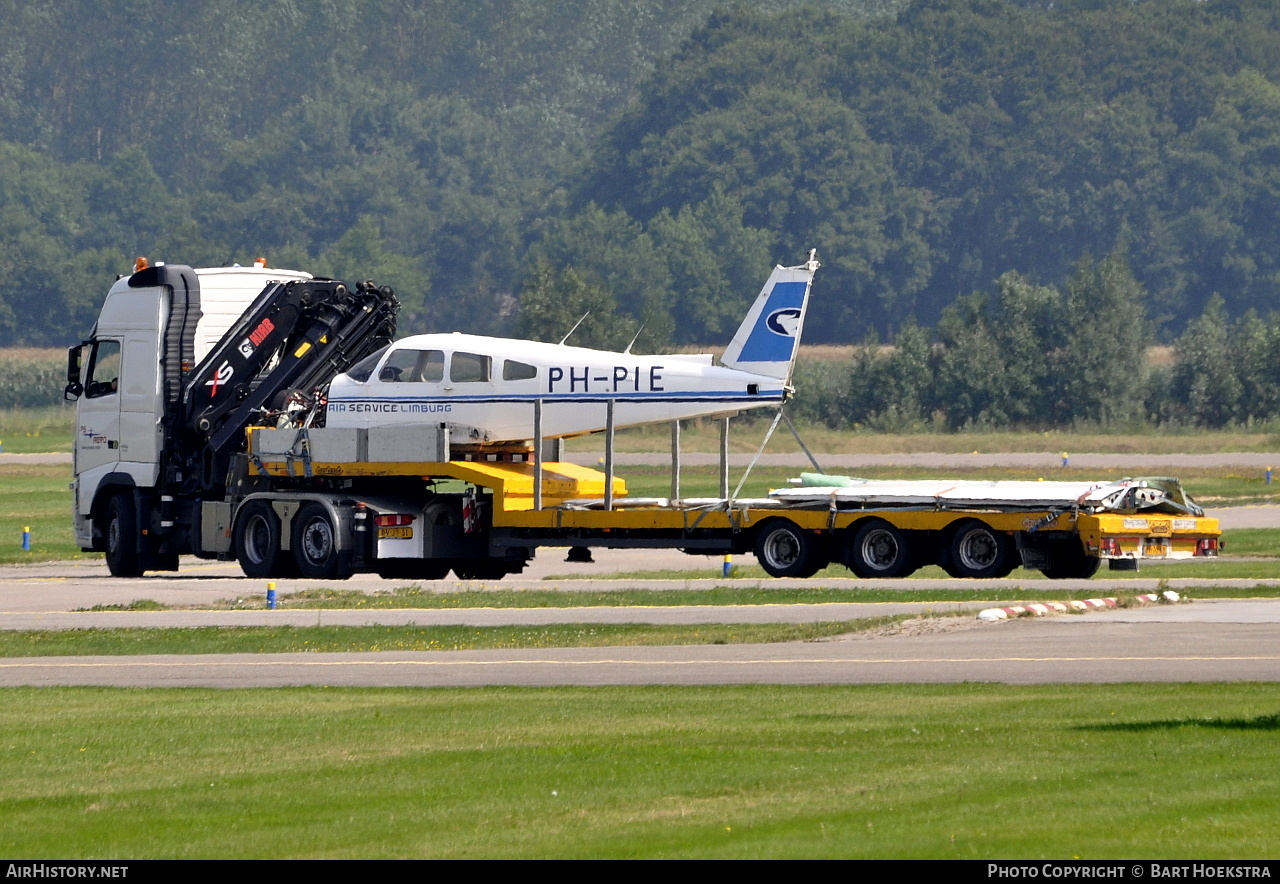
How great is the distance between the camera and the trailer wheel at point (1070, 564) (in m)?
28.2

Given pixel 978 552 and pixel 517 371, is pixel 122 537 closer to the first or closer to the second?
pixel 517 371

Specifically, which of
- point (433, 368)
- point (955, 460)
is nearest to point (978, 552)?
point (433, 368)

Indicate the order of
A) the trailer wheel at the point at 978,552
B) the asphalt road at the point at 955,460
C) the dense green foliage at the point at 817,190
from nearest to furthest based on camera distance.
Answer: the trailer wheel at the point at 978,552 → the asphalt road at the point at 955,460 → the dense green foliage at the point at 817,190

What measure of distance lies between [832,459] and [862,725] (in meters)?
58.7

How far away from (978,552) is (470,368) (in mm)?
7573

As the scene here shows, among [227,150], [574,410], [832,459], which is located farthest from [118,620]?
[227,150]

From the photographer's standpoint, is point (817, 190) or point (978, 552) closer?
point (978, 552)

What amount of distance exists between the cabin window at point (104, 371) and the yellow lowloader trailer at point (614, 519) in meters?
2.60

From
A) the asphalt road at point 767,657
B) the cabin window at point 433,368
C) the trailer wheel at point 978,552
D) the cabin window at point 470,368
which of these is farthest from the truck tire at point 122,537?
the trailer wheel at point 978,552

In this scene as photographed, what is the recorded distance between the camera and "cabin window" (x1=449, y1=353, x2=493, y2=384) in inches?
1166

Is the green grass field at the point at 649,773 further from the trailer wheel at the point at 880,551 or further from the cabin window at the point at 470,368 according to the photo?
the cabin window at the point at 470,368

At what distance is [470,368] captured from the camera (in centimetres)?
2972

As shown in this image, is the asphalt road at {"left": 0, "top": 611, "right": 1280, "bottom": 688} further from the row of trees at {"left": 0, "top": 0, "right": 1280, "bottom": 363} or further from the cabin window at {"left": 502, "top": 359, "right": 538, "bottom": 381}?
the row of trees at {"left": 0, "top": 0, "right": 1280, "bottom": 363}
